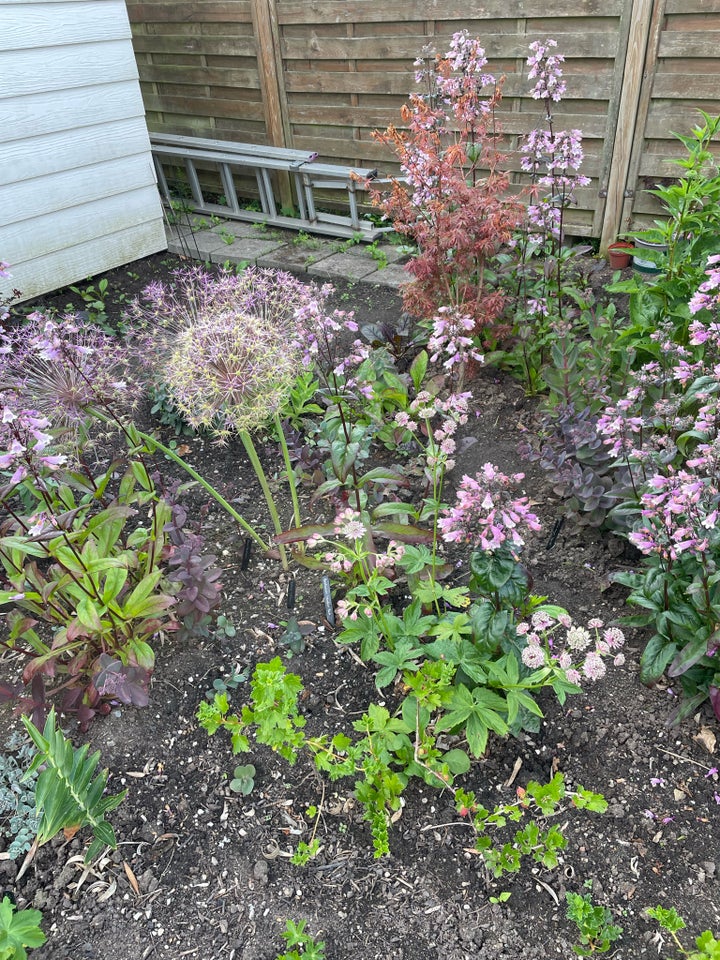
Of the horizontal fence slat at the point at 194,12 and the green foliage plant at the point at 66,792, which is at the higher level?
the horizontal fence slat at the point at 194,12

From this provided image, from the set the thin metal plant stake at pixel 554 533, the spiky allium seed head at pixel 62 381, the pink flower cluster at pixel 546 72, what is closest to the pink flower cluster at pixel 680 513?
the thin metal plant stake at pixel 554 533

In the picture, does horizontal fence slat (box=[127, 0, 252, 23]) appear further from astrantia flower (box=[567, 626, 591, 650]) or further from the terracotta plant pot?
astrantia flower (box=[567, 626, 591, 650])

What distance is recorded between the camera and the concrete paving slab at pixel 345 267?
4809 mm

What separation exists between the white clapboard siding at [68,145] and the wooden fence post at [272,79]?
1.27 m

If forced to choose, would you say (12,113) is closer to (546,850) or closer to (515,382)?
(515,382)

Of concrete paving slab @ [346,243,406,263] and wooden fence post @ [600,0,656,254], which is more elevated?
wooden fence post @ [600,0,656,254]

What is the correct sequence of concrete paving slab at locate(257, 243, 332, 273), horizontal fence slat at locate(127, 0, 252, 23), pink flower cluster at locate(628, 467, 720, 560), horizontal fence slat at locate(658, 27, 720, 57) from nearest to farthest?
pink flower cluster at locate(628, 467, 720, 560) → horizontal fence slat at locate(658, 27, 720, 57) → concrete paving slab at locate(257, 243, 332, 273) → horizontal fence slat at locate(127, 0, 252, 23)

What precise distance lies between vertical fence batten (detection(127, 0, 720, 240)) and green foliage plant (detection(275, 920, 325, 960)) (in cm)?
411

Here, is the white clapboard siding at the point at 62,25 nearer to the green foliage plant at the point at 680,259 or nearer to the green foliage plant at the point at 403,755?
the green foliage plant at the point at 680,259

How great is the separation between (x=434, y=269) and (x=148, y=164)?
Result: 2870 millimetres

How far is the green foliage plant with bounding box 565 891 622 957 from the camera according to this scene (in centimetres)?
160

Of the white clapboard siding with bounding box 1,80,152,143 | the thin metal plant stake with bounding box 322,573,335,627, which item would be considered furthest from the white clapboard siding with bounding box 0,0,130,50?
the thin metal plant stake with bounding box 322,573,335,627

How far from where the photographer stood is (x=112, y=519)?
227 cm

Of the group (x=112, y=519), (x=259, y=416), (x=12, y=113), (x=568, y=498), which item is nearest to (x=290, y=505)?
(x=259, y=416)
